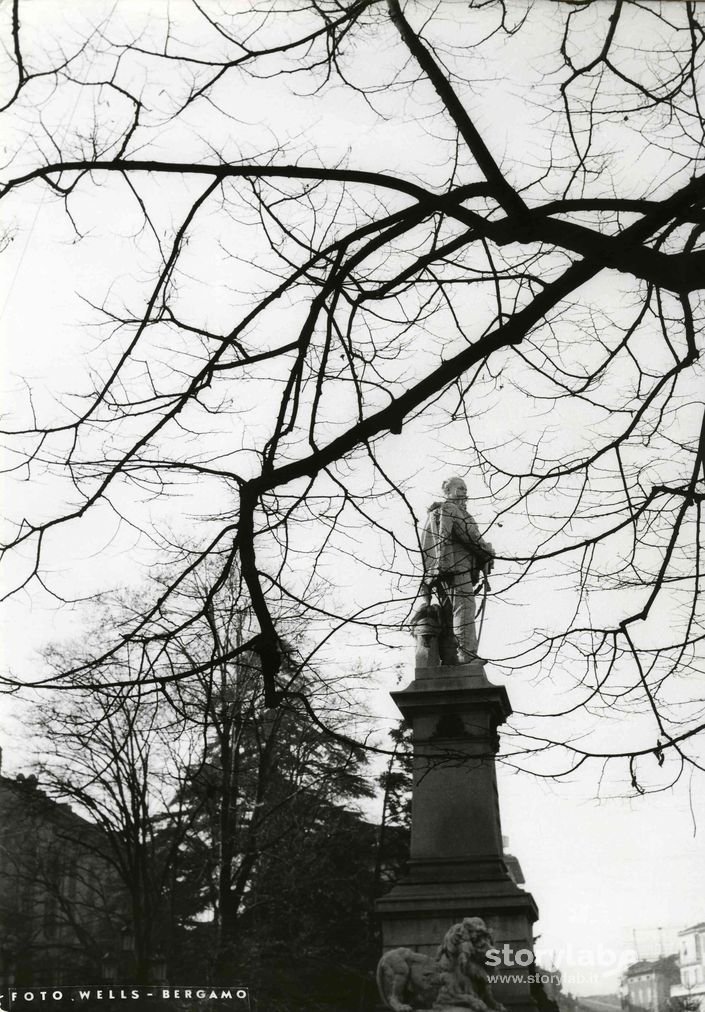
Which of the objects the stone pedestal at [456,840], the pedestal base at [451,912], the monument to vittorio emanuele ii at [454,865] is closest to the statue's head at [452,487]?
the monument to vittorio emanuele ii at [454,865]

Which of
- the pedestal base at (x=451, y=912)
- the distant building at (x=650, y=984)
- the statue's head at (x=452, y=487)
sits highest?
the statue's head at (x=452, y=487)

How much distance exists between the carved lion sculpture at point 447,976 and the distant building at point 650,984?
1.03 meters

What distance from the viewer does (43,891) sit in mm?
13477

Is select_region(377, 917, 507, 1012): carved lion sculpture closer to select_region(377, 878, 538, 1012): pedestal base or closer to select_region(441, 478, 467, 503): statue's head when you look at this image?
select_region(377, 878, 538, 1012): pedestal base

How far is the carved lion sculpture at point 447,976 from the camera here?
280 inches

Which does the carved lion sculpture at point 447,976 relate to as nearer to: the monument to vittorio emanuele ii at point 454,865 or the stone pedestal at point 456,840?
the monument to vittorio emanuele ii at point 454,865

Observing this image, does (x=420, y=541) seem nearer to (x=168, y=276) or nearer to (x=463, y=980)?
(x=168, y=276)

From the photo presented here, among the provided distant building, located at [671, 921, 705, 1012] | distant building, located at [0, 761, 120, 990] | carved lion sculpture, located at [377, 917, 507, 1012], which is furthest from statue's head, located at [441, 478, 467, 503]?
distant building, located at [0, 761, 120, 990]

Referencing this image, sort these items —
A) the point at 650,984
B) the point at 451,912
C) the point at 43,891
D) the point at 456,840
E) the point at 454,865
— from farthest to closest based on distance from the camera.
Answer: the point at 43,891 < the point at 456,840 < the point at 454,865 < the point at 451,912 < the point at 650,984

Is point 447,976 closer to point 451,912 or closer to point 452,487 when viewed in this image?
point 451,912

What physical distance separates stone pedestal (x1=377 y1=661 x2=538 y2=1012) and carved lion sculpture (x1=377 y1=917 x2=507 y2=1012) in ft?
1.36

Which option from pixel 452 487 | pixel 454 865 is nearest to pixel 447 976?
pixel 454 865

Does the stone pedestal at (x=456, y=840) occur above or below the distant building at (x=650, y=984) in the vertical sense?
above

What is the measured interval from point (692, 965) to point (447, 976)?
1706mm
